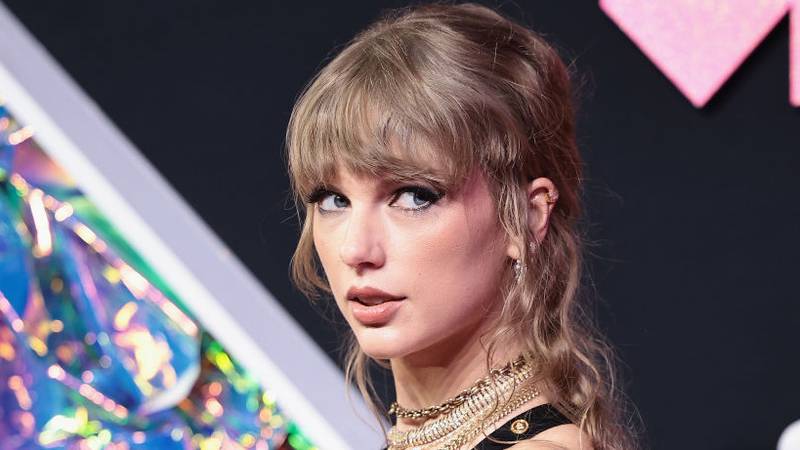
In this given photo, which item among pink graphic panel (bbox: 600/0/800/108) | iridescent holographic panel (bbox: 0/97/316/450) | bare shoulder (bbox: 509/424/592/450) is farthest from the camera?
iridescent holographic panel (bbox: 0/97/316/450)

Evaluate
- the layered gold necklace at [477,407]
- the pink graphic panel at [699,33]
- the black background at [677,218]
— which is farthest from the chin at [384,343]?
the pink graphic panel at [699,33]

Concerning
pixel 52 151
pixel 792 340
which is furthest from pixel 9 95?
pixel 792 340

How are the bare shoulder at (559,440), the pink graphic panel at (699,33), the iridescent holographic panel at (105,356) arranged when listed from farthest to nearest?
the iridescent holographic panel at (105,356) → the pink graphic panel at (699,33) → the bare shoulder at (559,440)

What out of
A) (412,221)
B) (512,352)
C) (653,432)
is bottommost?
(653,432)

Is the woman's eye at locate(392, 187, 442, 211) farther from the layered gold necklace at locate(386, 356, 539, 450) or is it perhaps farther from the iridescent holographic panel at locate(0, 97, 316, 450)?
the iridescent holographic panel at locate(0, 97, 316, 450)

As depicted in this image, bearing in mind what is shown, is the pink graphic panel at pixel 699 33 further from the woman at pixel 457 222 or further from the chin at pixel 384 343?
the chin at pixel 384 343

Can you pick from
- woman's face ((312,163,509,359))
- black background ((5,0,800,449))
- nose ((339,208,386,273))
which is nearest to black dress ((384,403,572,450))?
woman's face ((312,163,509,359))

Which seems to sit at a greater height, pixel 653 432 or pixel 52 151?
pixel 52 151

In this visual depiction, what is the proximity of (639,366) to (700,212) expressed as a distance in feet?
1.07

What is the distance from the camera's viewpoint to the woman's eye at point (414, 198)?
1.12 meters

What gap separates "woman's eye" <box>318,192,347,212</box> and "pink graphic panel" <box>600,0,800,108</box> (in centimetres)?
126

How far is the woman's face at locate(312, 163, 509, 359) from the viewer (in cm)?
111

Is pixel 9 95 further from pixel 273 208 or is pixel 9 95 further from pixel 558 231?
pixel 558 231

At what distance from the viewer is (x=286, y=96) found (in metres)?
2.46
